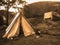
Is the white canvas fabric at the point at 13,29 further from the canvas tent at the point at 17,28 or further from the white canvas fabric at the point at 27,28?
the white canvas fabric at the point at 27,28

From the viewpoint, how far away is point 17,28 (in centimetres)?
1269

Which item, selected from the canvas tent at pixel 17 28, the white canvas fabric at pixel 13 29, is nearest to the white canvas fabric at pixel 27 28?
the canvas tent at pixel 17 28

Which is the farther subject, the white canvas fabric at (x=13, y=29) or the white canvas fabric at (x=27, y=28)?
the white canvas fabric at (x=27, y=28)

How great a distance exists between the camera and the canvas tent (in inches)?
479

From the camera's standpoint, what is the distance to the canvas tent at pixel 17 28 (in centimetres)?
1216

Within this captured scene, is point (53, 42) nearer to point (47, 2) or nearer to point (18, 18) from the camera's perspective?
point (18, 18)

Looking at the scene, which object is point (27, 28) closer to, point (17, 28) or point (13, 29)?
point (17, 28)

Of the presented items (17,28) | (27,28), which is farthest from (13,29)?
(27,28)

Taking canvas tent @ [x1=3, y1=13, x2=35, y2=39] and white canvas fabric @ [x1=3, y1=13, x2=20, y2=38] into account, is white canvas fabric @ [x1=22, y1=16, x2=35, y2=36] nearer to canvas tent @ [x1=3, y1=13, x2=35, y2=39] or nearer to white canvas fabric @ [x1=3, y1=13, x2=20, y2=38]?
canvas tent @ [x1=3, y1=13, x2=35, y2=39]

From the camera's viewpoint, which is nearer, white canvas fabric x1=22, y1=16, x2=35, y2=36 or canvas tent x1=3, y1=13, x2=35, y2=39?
canvas tent x1=3, y1=13, x2=35, y2=39

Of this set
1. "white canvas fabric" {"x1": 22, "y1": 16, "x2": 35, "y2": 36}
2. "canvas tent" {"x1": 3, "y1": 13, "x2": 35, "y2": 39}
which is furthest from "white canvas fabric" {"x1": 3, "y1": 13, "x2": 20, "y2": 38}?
"white canvas fabric" {"x1": 22, "y1": 16, "x2": 35, "y2": 36}

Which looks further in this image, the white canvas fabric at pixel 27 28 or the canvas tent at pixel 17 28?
the white canvas fabric at pixel 27 28

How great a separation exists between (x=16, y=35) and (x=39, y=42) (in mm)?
2159

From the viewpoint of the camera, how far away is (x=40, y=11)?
79.7 ft
